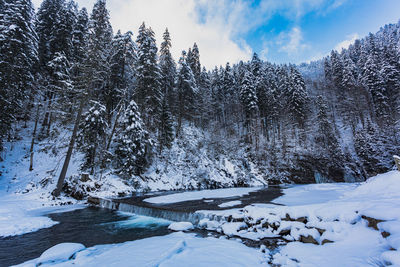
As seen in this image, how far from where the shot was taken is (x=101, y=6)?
27953 millimetres

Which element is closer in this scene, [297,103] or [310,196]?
[310,196]

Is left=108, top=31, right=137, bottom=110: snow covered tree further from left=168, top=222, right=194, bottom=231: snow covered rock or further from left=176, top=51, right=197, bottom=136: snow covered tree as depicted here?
left=168, top=222, right=194, bottom=231: snow covered rock

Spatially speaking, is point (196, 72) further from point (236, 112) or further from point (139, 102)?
point (139, 102)

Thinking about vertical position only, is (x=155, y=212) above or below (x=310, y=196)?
below

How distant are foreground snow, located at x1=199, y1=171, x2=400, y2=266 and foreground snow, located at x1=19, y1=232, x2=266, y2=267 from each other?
1027mm

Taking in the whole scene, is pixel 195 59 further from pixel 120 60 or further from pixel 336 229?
pixel 336 229

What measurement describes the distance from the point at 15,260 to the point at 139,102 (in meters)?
23.0

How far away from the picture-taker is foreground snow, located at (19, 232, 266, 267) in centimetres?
480

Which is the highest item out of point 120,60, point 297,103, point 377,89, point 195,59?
point 195,59

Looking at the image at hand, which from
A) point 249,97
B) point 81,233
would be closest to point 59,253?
point 81,233

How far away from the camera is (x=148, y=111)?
86.0ft

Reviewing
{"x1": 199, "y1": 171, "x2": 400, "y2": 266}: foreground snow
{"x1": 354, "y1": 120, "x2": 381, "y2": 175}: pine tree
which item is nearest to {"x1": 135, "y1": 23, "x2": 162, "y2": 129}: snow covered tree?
{"x1": 199, "y1": 171, "x2": 400, "y2": 266}: foreground snow

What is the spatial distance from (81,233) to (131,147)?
13404 mm

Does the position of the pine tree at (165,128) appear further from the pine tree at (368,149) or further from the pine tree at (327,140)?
the pine tree at (368,149)
